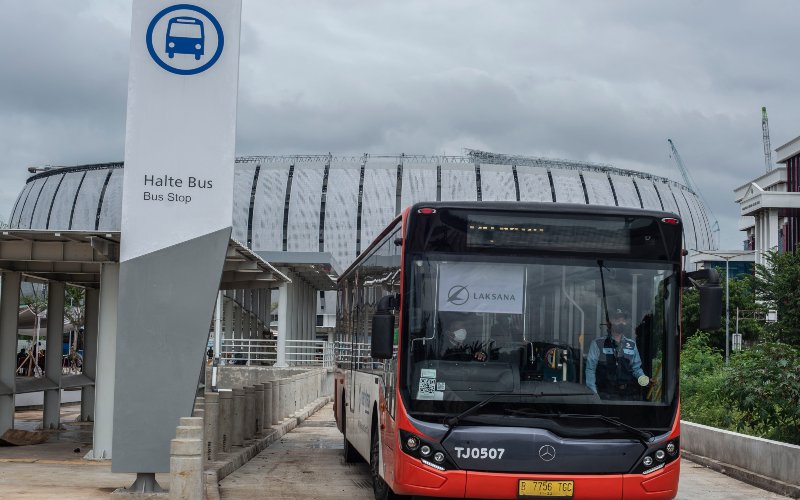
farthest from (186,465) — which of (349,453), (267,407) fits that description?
(267,407)

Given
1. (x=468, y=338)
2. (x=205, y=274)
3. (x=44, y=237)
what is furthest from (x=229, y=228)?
(x=44, y=237)

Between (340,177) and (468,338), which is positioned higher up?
(340,177)

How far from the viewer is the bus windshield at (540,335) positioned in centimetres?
926

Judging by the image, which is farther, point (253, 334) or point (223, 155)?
point (253, 334)

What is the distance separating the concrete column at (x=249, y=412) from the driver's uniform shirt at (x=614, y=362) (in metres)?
10.7

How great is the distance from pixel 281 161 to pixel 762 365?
9875 centimetres

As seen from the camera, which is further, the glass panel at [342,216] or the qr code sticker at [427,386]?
the glass panel at [342,216]

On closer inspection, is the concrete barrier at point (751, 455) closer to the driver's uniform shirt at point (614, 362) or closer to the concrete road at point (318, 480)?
the concrete road at point (318, 480)

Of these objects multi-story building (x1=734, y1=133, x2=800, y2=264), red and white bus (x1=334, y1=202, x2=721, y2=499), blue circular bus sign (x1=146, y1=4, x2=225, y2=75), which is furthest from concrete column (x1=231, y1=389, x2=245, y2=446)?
multi-story building (x1=734, y1=133, x2=800, y2=264)

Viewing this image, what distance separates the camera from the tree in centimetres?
4006

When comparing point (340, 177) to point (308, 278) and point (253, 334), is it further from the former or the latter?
point (308, 278)

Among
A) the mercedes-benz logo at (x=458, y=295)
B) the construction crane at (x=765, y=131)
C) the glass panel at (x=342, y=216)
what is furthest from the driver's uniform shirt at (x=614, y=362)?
the construction crane at (x=765, y=131)

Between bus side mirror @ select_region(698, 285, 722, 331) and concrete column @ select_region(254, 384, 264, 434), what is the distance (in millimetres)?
13311

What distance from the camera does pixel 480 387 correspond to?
923cm
